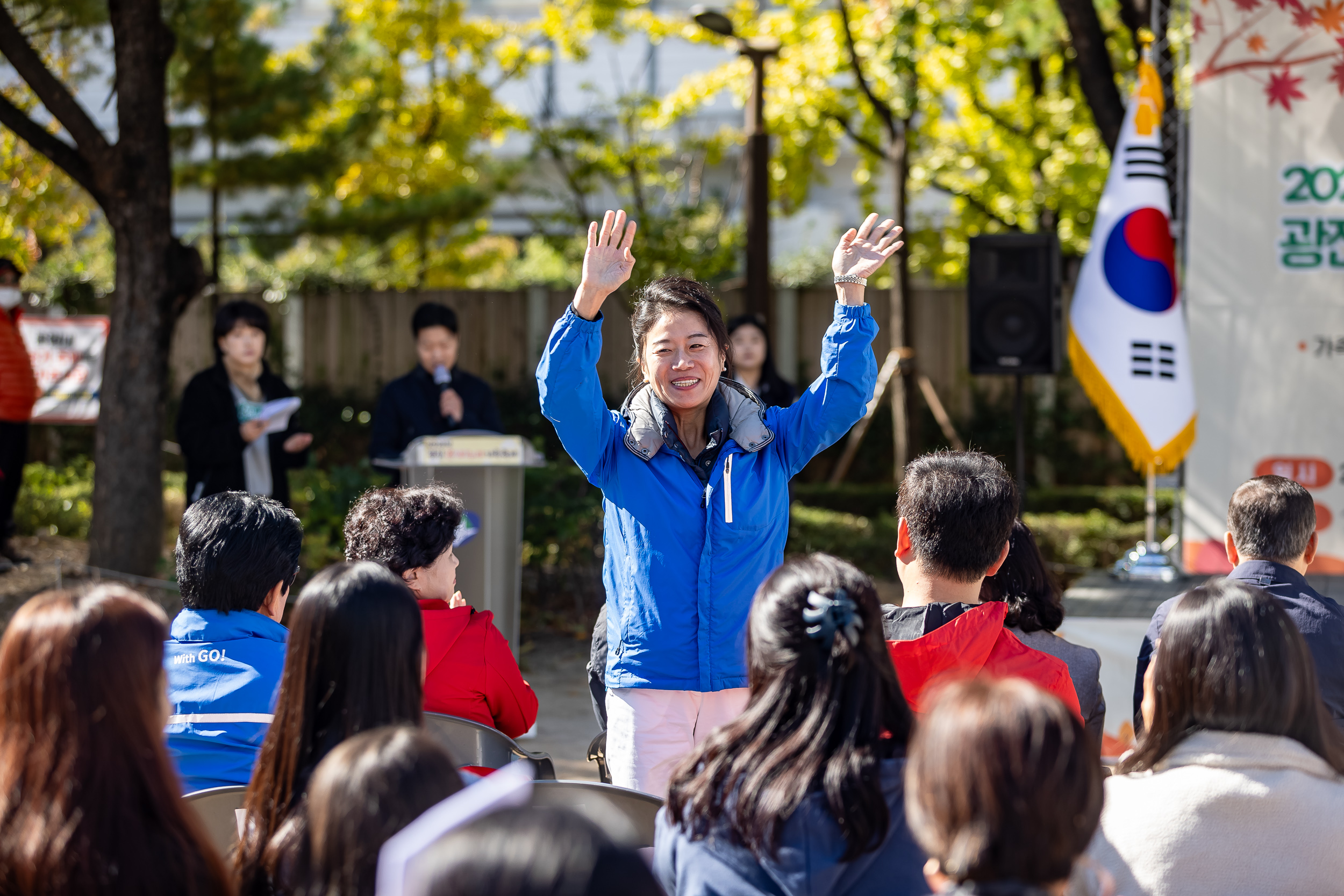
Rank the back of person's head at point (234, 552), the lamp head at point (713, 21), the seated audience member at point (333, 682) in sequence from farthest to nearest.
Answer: the lamp head at point (713, 21) < the back of person's head at point (234, 552) < the seated audience member at point (333, 682)

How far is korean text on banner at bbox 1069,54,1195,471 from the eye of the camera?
6.35 m

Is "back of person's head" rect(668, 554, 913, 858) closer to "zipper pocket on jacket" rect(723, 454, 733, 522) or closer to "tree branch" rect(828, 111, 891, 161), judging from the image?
"zipper pocket on jacket" rect(723, 454, 733, 522)

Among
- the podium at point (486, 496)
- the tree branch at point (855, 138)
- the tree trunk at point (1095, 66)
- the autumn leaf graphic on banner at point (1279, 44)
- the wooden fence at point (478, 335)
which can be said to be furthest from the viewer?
the wooden fence at point (478, 335)

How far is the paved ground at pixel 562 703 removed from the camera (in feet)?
16.9

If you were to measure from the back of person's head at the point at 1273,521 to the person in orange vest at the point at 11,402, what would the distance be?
693cm

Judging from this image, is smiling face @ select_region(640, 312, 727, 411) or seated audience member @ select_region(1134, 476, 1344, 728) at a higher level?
smiling face @ select_region(640, 312, 727, 411)

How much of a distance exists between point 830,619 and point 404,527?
4.74 feet

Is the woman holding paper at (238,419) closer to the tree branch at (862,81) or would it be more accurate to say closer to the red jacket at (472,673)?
the red jacket at (472,673)

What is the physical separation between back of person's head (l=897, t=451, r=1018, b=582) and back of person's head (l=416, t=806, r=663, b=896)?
150 centimetres

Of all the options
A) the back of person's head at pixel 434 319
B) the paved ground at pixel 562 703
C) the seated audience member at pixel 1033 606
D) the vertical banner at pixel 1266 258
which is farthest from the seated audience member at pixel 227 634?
the vertical banner at pixel 1266 258


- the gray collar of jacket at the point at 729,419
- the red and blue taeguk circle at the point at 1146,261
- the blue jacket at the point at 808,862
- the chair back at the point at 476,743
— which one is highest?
the red and blue taeguk circle at the point at 1146,261

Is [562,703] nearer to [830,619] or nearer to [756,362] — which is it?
[756,362]

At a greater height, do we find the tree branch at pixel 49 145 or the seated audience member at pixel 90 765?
the tree branch at pixel 49 145

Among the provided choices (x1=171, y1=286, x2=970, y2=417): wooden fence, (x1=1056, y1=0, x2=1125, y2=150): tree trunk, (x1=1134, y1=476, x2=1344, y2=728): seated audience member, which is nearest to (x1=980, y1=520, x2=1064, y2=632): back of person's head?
(x1=1134, y1=476, x2=1344, y2=728): seated audience member
